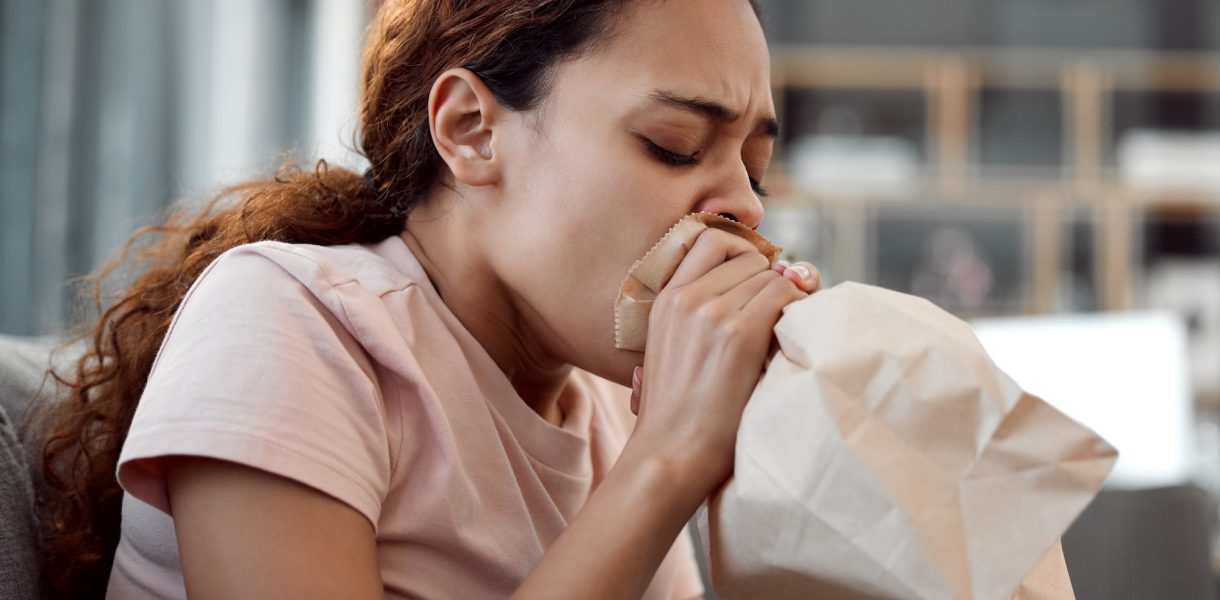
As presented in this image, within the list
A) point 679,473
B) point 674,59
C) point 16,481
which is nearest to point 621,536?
point 679,473

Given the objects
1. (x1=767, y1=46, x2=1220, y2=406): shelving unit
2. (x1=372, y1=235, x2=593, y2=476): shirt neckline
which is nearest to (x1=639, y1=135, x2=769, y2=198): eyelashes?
(x1=372, y1=235, x2=593, y2=476): shirt neckline

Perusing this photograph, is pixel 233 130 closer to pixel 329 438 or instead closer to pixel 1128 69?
pixel 329 438

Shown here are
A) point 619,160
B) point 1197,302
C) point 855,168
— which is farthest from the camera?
point 855,168

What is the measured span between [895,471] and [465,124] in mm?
488

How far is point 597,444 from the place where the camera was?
1.13 metres

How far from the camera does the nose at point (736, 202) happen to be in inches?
37.0

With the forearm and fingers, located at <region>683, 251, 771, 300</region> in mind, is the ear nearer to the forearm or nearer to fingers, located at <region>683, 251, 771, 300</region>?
fingers, located at <region>683, 251, 771, 300</region>

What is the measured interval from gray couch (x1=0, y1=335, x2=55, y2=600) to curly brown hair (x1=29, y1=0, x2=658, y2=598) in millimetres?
18

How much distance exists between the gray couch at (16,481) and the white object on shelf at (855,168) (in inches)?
148

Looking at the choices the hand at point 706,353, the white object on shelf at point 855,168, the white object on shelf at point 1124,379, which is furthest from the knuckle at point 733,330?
the white object on shelf at point 855,168

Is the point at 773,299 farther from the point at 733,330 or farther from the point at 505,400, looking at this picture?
the point at 505,400

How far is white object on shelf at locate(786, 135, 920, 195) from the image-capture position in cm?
450

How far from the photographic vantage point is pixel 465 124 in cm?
98

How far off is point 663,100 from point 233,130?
2879mm
